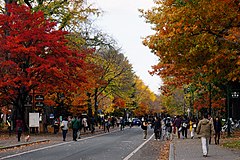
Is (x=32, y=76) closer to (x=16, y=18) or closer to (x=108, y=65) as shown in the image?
(x=16, y=18)

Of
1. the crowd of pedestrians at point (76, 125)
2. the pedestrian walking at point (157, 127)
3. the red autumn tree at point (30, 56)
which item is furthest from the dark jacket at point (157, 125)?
the red autumn tree at point (30, 56)

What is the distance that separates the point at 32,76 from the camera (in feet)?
126

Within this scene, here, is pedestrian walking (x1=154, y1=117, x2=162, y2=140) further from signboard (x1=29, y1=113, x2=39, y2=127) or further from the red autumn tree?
signboard (x1=29, y1=113, x2=39, y2=127)

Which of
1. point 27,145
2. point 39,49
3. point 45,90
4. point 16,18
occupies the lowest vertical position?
point 27,145

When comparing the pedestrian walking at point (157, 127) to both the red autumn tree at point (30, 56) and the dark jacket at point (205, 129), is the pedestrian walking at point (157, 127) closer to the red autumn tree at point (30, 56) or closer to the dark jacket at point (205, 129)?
the red autumn tree at point (30, 56)

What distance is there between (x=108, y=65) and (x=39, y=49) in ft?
78.3

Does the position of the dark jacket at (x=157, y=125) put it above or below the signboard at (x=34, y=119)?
below

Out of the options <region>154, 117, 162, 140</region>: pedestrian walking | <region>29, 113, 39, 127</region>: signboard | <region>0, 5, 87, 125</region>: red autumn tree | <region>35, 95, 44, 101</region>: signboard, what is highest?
<region>0, 5, 87, 125</region>: red autumn tree

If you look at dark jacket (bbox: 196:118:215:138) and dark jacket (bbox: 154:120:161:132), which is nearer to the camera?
dark jacket (bbox: 196:118:215:138)

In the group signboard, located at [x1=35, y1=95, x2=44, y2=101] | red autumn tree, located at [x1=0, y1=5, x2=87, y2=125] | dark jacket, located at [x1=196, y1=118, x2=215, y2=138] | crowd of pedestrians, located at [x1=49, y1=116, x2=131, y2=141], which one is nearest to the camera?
dark jacket, located at [x1=196, y1=118, x2=215, y2=138]

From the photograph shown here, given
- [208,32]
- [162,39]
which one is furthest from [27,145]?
[208,32]

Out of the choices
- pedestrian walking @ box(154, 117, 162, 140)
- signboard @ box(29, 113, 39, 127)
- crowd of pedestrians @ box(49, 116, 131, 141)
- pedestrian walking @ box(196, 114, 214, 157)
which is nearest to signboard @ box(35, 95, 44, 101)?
crowd of pedestrians @ box(49, 116, 131, 141)

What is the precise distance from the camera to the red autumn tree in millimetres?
37000

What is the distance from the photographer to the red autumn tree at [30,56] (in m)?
37.0
